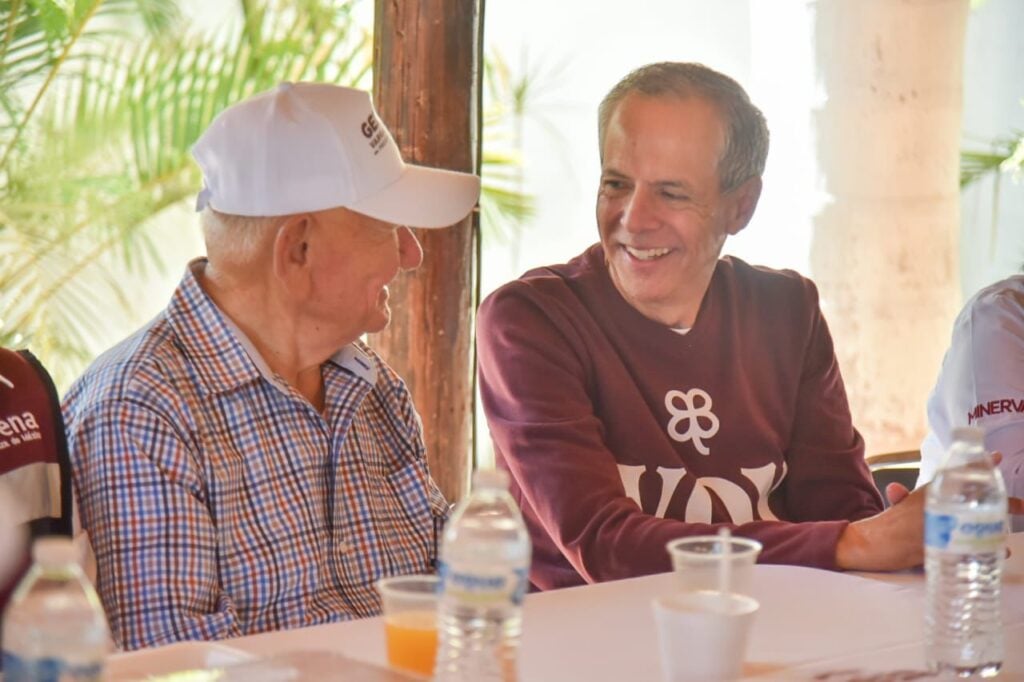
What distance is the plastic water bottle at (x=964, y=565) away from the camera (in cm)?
169

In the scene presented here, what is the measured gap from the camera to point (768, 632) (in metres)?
1.91

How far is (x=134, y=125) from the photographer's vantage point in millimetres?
5168

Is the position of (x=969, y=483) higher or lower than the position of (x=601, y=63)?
lower

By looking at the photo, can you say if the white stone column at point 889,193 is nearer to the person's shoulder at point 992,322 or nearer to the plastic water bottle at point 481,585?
the person's shoulder at point 992,322

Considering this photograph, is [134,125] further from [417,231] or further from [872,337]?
[872,337]

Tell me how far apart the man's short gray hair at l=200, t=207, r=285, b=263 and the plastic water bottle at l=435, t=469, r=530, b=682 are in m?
0.87

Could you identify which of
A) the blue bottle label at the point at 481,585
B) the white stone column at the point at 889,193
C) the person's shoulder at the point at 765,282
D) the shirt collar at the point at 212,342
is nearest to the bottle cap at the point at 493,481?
the blue bottle label at the point at 481,585

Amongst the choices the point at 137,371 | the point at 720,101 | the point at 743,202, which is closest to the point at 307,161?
the point at 137,371

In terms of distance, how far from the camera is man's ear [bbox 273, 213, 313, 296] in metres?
2.28

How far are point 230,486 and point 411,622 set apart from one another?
0.65 metres

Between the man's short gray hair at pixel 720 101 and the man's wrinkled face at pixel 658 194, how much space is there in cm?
2

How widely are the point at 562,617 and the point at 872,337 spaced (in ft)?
13.5

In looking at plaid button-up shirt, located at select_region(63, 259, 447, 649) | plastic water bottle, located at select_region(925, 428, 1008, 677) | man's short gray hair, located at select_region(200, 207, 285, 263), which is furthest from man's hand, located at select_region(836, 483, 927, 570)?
man's short gray hair, located at select_region(200, 207, 285, 263)

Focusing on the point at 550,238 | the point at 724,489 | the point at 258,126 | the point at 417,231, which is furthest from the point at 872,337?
the point at 258,126
